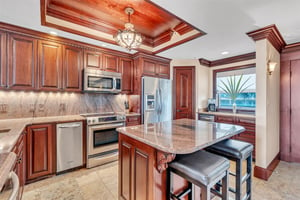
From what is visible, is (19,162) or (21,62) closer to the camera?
(19,162)

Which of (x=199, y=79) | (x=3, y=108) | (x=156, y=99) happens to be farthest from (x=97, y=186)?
(x=199, y=79)

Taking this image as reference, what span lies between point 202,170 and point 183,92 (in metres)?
3.33

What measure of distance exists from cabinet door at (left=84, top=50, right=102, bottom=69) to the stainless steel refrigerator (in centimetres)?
111

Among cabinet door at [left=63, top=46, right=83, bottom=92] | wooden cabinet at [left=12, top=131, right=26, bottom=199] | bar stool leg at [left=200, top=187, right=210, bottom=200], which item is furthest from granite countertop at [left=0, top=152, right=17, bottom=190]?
cabinet door at [left=63, top=46, right=83, bottom=92]

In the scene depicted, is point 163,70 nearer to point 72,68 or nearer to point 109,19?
point 109,19

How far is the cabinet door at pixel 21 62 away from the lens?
2318mm

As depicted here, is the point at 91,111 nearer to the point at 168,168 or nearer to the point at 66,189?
the point at 66,189

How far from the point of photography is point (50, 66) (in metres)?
2.66

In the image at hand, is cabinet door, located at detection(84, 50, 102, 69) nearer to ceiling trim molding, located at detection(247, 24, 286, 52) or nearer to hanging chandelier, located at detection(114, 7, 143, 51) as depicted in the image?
hanging chandelier, located at detection(114, 7, 143, 51)

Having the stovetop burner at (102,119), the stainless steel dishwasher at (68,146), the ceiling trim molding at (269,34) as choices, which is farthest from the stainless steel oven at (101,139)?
the ceiling trim molding at (269,34)

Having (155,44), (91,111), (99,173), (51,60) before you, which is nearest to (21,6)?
(51,60)

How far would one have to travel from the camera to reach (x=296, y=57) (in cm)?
297

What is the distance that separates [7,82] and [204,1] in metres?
3.15

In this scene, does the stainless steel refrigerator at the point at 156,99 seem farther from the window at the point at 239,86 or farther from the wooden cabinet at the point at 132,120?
the window at the point at 239,86
